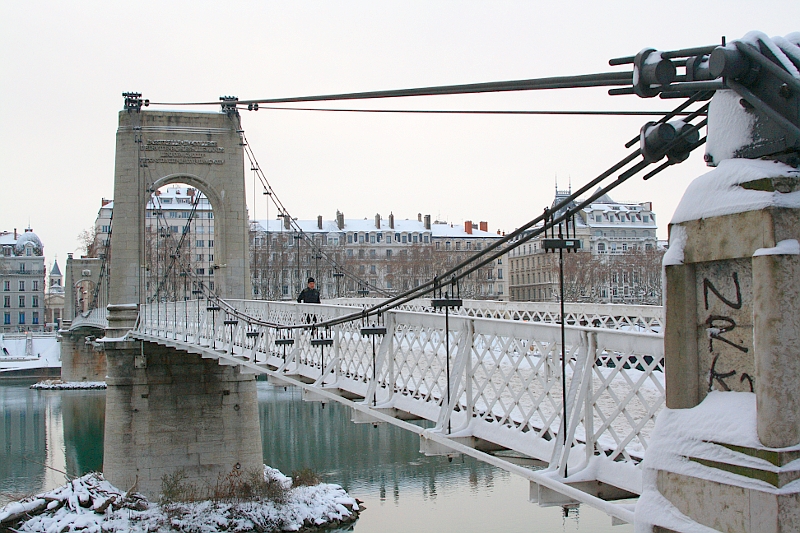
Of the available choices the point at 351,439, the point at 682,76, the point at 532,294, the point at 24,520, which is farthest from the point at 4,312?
the point at 682,76

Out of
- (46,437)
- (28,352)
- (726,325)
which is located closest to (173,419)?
(46,437)

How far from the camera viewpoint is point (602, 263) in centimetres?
5338

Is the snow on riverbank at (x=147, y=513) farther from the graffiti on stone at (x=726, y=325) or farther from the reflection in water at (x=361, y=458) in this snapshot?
the graffiti on stone at (x=726, y=325)

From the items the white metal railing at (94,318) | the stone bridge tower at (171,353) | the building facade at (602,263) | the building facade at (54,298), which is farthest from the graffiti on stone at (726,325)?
the building facade at (54,298)

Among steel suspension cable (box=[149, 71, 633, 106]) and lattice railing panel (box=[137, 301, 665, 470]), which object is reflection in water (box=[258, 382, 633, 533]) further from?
steel suspension cable (box=[149, 71, 633, 106])

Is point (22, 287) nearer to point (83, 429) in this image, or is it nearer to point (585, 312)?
point (83, 429)

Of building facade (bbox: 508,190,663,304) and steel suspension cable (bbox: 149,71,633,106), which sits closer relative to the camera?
steel suspension cable (bbox: 149,71,633,106)

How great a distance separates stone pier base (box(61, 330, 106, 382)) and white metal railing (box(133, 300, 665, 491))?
3505 centimetres

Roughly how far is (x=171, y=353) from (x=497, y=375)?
486 inches

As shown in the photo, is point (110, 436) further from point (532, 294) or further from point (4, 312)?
point (4, 312)

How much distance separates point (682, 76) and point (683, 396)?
136 centimetres

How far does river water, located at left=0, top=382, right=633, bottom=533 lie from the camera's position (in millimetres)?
18250

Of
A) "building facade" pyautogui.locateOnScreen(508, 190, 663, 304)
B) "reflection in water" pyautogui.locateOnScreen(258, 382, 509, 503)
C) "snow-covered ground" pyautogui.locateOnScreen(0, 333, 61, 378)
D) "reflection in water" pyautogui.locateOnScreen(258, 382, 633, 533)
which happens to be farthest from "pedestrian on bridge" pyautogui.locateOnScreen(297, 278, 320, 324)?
"snow-covered ground" pyautogui.locateOnScreen(0, 333, 61, 378)

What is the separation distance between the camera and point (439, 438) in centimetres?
662
